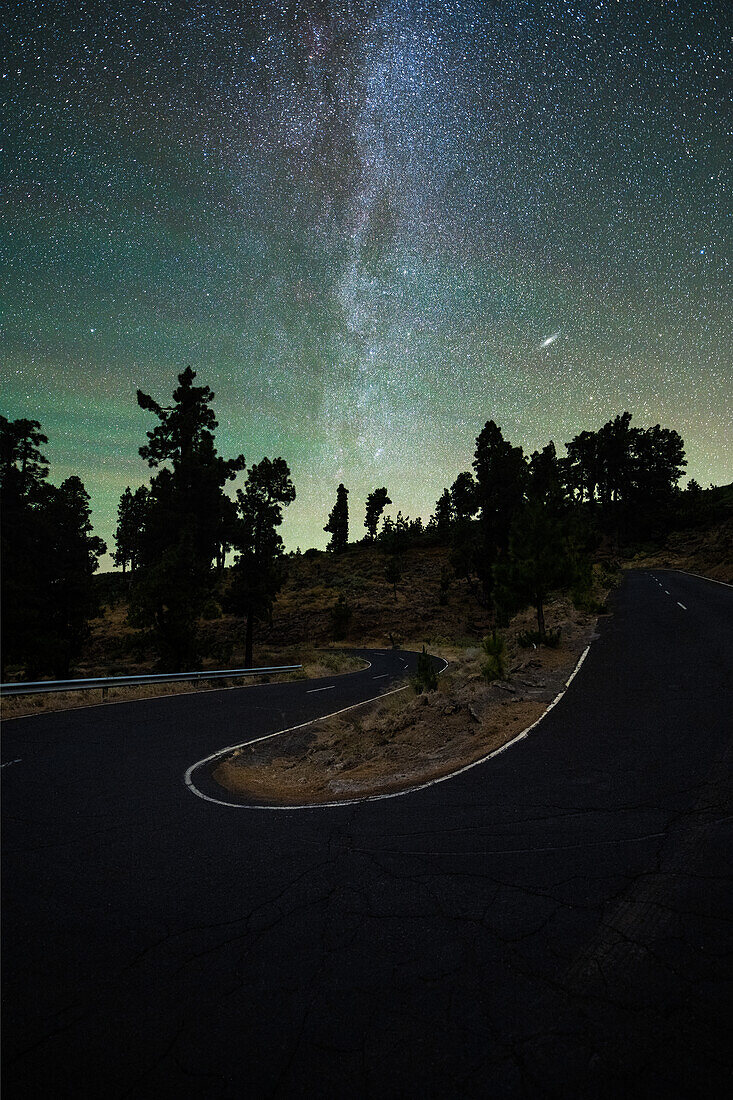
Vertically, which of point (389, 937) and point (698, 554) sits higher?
point (698, 554)

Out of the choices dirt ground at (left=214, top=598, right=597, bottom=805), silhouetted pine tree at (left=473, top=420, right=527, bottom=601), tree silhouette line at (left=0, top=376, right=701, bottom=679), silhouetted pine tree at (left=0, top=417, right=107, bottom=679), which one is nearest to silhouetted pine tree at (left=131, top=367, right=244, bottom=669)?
tree silhouette line at (left=0, top=376, right=701, bottom=679)

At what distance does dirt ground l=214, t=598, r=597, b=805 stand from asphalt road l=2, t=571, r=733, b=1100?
0.99 metres

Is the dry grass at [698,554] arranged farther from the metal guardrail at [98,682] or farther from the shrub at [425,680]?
the metal guardrail at [98,682]

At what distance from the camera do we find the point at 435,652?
33500mm

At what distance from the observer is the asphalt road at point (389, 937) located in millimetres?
2361

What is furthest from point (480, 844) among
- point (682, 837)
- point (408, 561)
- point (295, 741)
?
point (408, 561)

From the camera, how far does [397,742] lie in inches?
366

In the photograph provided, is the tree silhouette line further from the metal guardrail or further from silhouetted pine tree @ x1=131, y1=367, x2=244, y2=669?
the metal guardrail

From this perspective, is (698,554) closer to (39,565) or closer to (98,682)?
(98,682)

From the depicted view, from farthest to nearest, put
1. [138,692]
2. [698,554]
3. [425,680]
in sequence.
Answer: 1. [698,554]
2. [138,692]
3. [425,680]

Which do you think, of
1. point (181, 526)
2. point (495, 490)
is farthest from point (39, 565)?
point (495, 490)

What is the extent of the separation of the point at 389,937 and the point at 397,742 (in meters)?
6.08

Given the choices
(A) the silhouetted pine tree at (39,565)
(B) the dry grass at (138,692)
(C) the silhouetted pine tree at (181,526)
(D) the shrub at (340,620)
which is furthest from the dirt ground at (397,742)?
(D) the shrub at (340,620)

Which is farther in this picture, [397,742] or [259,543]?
[259,543]
